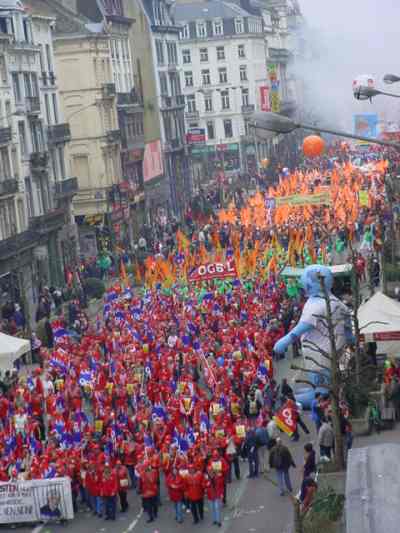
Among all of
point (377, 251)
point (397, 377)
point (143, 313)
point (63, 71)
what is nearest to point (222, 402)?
point (397, 377)

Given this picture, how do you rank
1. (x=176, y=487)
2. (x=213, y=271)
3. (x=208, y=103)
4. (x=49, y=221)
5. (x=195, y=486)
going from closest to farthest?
1. (x=195, y=486)
2. (x=176, y=487)
3. (x=213, y=271)
4. (x=49, y=221)
5. (x=208, y=103)

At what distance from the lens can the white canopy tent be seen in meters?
30.7

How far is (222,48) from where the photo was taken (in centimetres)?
12656

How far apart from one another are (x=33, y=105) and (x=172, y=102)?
37.3 meters

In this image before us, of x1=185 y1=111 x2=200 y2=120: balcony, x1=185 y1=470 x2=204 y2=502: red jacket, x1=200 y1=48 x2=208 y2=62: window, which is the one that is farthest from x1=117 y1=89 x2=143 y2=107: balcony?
x1=185 y1=470 x2=204 y2=502: red jacket

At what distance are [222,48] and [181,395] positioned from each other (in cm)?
9950

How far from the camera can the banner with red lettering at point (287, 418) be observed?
89.6ft

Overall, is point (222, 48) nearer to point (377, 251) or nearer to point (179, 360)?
point (377, 251)

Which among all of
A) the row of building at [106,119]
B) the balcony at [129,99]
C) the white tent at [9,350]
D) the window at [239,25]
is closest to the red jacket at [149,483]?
the white tent at [9,350]

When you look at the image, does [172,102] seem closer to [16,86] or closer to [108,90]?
[108,90]

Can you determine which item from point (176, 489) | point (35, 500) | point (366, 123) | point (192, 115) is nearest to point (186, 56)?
point (192, 115)

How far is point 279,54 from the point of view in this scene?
5896 inches

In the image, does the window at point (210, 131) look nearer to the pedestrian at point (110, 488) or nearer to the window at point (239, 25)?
the window at point (239, 25)

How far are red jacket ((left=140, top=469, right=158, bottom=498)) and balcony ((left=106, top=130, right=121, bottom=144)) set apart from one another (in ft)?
178
